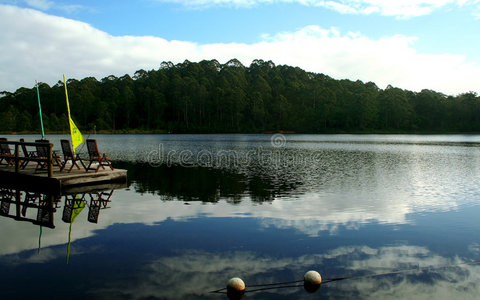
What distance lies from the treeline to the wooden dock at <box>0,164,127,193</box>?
108080 mm

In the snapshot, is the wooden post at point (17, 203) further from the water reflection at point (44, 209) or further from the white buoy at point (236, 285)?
the white buoy at point (236, 285)

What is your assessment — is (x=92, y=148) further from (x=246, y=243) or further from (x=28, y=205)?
(x=246, y=243)

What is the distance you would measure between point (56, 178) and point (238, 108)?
116 meters

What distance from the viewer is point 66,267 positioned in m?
7.40

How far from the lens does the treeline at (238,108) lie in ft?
415

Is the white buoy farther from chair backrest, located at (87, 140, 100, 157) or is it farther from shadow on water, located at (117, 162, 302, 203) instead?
chair backrest, located at (87, 140, 100, 157)

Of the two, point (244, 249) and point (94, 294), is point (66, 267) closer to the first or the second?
point (94, 294)

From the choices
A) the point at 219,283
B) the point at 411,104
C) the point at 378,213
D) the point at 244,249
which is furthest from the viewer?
the point at 411,104

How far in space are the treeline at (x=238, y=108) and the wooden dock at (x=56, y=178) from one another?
108080mm

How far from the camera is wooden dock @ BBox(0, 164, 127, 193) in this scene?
50.0 ft

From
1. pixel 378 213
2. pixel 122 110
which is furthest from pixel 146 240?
pixel 122 110

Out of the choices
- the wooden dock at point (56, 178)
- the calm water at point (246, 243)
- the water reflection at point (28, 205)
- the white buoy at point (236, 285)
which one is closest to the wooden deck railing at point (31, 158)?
the wooden dock at point (56, 178)

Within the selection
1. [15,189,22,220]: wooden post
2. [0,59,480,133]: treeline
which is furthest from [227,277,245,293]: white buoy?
[0,59,480,133]: treeline

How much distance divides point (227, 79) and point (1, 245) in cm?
14951
